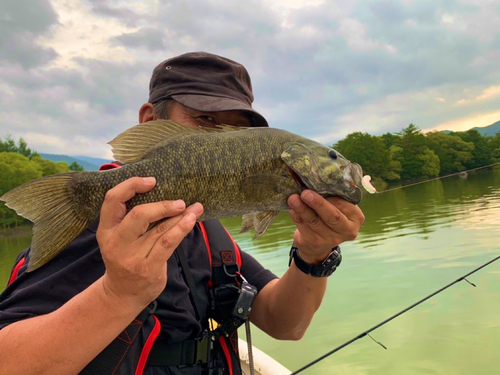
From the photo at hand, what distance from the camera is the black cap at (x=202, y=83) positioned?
8.55 feet

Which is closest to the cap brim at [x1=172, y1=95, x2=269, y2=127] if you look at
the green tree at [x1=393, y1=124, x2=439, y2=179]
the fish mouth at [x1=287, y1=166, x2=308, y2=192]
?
the fish mouth at [x1=287, y1=166, x2=308, y2=192]

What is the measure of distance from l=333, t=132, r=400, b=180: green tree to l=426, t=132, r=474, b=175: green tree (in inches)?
826

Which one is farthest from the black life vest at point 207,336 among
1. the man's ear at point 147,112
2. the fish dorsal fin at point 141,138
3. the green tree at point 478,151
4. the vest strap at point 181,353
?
the green tree at point 478,151

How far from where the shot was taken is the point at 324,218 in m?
2.20

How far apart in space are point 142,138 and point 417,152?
8961 cm

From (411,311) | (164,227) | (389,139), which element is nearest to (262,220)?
(164,227)

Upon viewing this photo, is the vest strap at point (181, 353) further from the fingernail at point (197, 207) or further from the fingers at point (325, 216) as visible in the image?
the fingers at point (325, 216)

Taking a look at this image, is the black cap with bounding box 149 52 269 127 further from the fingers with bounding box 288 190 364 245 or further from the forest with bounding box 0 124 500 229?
the forest with bounding box 0 124 500 229

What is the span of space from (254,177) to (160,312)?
1080mm

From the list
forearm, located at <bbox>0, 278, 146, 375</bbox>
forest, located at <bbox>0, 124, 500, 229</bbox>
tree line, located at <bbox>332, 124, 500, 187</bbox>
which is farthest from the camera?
tree line, located at <bbox>332, 124, 500, 187</bbox>

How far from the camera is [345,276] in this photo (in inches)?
405

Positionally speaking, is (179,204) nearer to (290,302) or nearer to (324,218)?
(324,218)

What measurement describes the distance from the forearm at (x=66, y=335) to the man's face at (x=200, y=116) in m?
1.46

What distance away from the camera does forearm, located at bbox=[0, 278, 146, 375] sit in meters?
1.67
